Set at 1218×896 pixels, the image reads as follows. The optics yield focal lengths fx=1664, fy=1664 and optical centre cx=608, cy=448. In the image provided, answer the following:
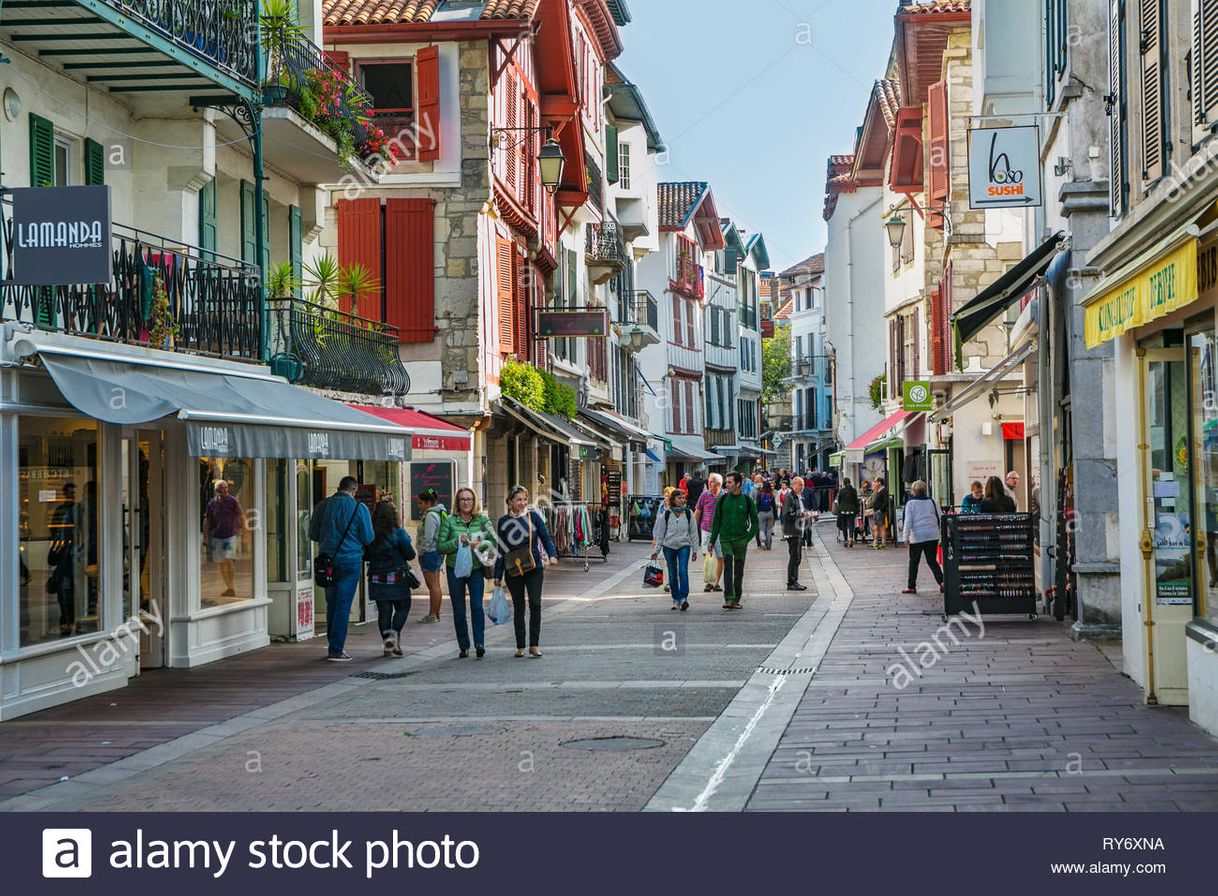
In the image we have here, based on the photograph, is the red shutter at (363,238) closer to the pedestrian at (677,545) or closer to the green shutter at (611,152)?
the pedestrian at (677,545)

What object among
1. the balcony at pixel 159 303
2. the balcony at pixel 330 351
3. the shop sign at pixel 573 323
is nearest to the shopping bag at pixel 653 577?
the balcony at pixel 330 351

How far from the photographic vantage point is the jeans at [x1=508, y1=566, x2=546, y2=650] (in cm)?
1602

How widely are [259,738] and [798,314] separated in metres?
101

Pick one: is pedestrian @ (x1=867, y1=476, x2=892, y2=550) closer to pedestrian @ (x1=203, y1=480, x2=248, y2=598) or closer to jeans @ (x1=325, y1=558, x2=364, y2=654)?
pedestrian @ (x1=203, y1=480, x2=248, y2=598)

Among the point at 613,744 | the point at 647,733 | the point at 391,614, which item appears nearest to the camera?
the point at 613,744

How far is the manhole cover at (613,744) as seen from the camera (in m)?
10.3

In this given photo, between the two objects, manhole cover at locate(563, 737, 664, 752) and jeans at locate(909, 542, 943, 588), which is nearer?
manhole cover at locate(563, 737, 664, 752)

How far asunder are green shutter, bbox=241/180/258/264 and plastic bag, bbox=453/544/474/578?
536cm

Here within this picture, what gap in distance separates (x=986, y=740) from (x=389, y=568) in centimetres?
831

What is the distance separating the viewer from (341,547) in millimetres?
16547

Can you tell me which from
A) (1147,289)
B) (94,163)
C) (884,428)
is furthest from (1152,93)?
(884,428)

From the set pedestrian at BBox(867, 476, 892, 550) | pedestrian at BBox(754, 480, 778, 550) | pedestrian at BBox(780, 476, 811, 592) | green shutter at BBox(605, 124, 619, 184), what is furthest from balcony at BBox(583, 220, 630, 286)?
pedestrian at BBox(780, 476, 811, 592)

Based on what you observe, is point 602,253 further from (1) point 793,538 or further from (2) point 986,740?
(2) point 986,740

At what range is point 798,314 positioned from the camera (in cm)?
11075
